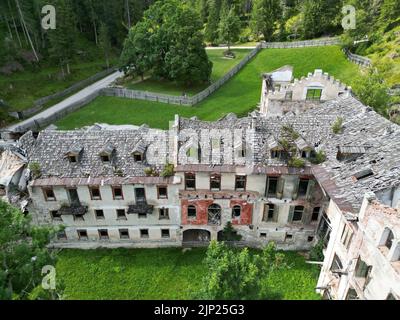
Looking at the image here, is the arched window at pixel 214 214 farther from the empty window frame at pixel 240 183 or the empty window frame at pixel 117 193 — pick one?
the empty window frame at pixel 117 193

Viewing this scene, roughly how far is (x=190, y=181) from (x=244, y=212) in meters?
7.17

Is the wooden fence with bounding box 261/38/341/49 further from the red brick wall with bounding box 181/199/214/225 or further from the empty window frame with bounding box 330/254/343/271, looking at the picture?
the empty window frame with bounding box 330/254/343/271

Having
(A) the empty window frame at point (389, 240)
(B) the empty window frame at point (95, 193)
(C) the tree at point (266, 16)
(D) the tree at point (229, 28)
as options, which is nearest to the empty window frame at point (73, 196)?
(B) the empty window frame at point (95, 193)

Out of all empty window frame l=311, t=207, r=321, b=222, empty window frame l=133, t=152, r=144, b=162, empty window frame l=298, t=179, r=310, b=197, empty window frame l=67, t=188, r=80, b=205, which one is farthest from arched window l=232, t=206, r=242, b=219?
empty window frame l=67, t=188, r=80, b=205

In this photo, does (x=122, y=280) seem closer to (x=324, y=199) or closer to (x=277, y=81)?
(x=324, y=199)

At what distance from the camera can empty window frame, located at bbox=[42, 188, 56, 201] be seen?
3541 centimetres

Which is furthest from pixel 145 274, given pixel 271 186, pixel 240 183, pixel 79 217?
pixel 271 186

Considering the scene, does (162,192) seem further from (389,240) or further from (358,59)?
(358,59)

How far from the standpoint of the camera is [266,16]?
109625mm

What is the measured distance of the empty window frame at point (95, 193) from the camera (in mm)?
35469

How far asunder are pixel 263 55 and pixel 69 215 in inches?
3274

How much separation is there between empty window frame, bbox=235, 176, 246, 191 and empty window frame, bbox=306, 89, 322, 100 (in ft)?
76.9

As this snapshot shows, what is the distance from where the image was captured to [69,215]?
3694 centimetres

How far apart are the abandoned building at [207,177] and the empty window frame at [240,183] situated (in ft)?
0.35
